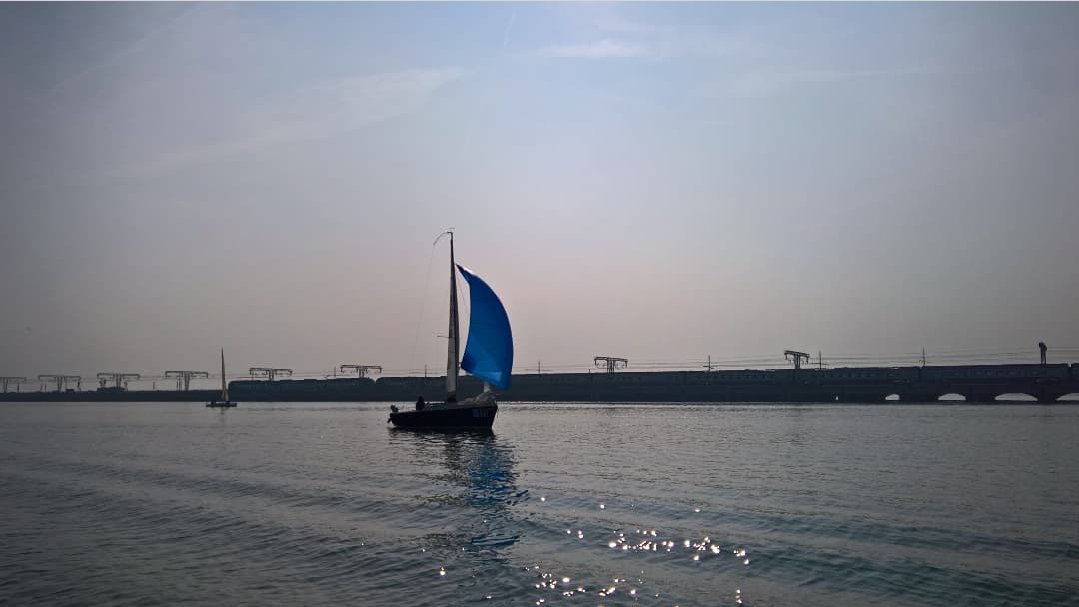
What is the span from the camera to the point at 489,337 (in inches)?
2078

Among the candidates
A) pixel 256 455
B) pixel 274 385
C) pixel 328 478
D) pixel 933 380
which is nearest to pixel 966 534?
pixel 328 478

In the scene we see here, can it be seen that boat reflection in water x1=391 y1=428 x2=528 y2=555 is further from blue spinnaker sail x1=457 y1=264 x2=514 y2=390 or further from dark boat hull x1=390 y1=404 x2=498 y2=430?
blue spinnaker sail x1=457 y1=264 x2=514 y2=390

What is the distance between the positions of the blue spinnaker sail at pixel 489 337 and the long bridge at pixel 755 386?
7139 centimetres

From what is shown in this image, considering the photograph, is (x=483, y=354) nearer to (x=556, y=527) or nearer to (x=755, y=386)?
(x=556, y=527)

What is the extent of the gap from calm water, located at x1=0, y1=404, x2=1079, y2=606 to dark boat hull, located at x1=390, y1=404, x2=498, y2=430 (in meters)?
11.9

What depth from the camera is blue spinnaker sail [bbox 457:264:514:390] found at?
52750 mm

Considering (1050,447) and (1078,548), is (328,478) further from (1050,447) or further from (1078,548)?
(1050,447)

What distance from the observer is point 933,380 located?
10238 centimetres

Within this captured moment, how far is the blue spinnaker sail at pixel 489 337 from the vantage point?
52.8 meters

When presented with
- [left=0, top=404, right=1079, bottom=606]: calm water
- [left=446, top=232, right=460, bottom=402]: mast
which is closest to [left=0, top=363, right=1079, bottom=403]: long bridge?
[left=0, top=404, right=1079, bottom=606]: calm water

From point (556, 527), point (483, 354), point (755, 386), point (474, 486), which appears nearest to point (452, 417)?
point (483, 354)

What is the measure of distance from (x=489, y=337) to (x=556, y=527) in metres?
33.1

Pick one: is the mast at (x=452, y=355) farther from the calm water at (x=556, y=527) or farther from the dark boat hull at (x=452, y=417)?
the calm water at (x=556, y=527)

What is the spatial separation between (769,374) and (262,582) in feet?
369
